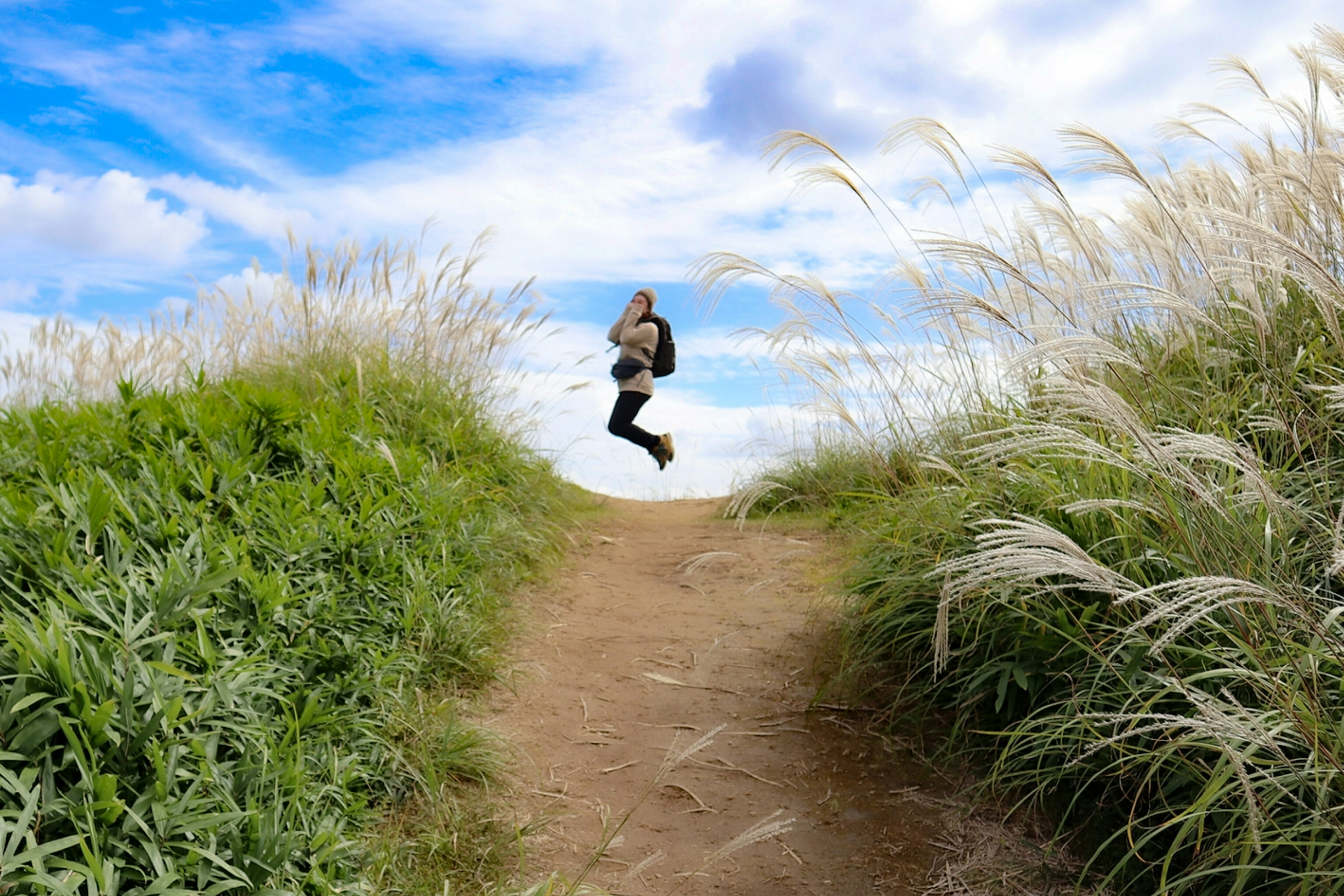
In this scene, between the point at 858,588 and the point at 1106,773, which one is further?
the point at 858,588

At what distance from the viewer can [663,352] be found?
944 centimetres

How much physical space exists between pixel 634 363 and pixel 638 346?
181 mm

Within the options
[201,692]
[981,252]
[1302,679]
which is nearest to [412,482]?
[201,692]

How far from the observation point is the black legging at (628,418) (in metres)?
9.29

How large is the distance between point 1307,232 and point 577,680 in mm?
3969

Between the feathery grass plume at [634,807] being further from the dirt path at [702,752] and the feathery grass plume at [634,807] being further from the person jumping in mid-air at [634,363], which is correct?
the person jumping in mid-air at [634,363]

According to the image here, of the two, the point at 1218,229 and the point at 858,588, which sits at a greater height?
the point at 1218,229

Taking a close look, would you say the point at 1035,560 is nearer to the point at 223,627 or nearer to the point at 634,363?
the point at 223,627

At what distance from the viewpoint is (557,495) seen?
22.4ft

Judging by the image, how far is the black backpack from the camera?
9422 mm

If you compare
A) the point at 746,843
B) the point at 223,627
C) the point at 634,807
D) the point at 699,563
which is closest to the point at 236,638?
the point at 223,627

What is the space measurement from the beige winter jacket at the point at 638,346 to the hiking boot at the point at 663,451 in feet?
1.85

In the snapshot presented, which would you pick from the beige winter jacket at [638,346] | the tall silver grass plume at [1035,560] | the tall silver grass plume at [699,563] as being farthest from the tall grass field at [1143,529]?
the beige winter jacket at [638,346]

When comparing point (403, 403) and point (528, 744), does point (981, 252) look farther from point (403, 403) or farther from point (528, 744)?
point (403, 403)
